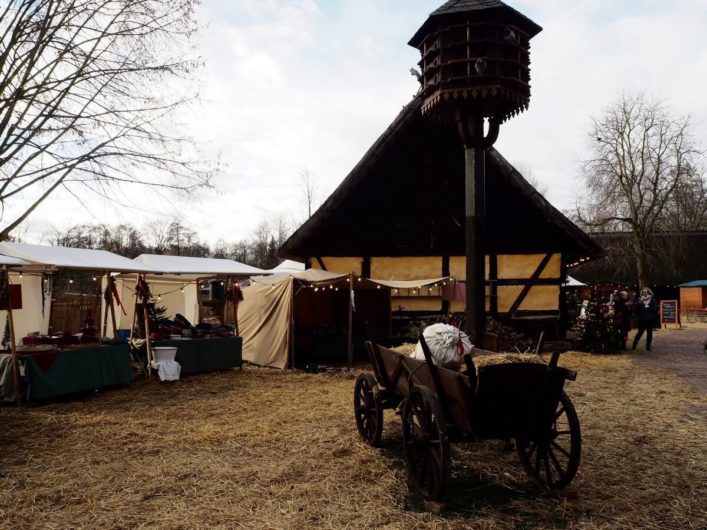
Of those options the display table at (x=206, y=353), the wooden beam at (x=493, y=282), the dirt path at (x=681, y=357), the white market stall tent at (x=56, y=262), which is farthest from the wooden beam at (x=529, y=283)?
the white market stall tent at (x=56, y=262)

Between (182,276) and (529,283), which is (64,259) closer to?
(182,276)

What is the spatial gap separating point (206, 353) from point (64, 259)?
3.07 metres

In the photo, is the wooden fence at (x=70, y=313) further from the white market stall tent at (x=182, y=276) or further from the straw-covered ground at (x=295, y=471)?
the straw-covered ground at (x=295, y=471)

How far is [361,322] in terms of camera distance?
13.0m

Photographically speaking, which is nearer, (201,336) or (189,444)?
(189,444)

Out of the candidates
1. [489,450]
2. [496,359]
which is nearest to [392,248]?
[489,450]

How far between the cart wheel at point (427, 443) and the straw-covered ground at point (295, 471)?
0.16 metres

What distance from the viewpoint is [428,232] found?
42.2 ft

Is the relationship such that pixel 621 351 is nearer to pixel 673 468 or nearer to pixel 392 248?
pixel 392 248

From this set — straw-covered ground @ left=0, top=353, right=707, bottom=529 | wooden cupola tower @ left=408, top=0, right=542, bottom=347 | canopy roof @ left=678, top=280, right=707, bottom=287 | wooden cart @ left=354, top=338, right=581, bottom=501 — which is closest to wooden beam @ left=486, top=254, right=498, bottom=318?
straw-covered ground @ left=0, top=353, right=707, bottom=529

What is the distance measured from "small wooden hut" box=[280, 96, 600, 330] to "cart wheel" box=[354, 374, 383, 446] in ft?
24.2

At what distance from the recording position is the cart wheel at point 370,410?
5.07 metres

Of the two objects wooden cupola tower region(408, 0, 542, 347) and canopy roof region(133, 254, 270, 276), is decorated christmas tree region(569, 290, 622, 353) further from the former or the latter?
canopy roof region(133, 254, 270, 276)

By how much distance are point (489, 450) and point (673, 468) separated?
1.49 m
